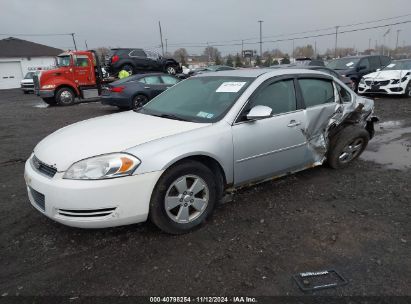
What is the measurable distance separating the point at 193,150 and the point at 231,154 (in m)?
0.50

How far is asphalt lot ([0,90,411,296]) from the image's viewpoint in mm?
2619

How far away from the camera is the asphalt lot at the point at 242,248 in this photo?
262 cm

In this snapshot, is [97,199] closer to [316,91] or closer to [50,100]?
[316,91]

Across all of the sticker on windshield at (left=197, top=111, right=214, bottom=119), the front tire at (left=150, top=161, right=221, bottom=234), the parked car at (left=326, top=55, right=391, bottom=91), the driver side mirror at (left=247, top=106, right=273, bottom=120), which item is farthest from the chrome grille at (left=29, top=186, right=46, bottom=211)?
the parked car at (left=326, top=55, right=391, bottom=91)

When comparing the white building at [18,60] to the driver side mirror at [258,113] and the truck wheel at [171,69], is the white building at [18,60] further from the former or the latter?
the driver side mirror at [258,113]

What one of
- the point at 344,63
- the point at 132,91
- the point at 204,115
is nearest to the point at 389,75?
the point at 344,63

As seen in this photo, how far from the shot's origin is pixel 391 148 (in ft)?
20.7

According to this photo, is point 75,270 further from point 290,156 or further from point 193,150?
point 290,156

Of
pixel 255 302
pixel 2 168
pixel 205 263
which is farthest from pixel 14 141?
pixel 255 302

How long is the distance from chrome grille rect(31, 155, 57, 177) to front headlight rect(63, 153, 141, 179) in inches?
8.1

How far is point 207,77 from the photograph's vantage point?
447 cm

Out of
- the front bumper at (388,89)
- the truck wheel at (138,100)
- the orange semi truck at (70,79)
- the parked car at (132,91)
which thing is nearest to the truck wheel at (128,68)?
the orange semi truck at (70,79)

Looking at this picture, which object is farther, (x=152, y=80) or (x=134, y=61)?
(x=134, y=61)

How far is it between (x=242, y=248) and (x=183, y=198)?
0.70 metres
